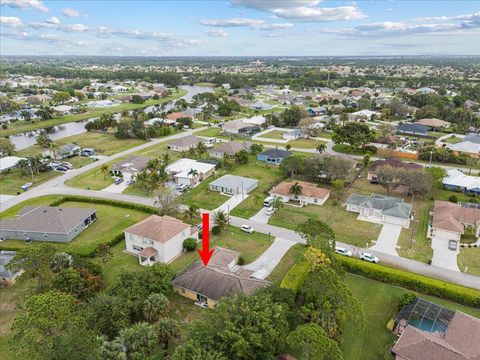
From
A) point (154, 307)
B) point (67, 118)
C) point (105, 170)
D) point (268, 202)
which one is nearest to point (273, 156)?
point (268, 202)

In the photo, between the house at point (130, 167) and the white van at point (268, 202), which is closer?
the white van at point (268, 202)

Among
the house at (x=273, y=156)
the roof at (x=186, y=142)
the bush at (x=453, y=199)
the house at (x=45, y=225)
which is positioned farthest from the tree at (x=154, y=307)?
the roof at (x=186, y=142)

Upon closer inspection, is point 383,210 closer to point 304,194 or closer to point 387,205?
point 387,205

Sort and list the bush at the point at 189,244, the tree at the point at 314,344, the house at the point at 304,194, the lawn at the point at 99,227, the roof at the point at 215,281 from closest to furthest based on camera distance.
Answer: the tree at the point at 314,344
the roof at the point at 215,281
the bush at the point at 189,244
the lawn at the point at 99,227
the house at the point at 304,194

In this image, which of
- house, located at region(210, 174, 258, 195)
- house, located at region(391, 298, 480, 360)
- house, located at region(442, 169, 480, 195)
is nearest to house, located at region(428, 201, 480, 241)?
house, located at region(442, 169, 480, 195)

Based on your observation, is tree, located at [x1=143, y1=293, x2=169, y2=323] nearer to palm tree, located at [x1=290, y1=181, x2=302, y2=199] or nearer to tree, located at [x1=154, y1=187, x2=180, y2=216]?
tree, located at [x1=154, y1=187, x2=180, y2=216]

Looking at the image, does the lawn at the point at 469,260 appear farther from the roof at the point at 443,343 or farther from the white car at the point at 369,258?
the roof at the point at 443,343

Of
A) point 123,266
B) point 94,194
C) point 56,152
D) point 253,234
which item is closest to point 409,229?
point 253,234
